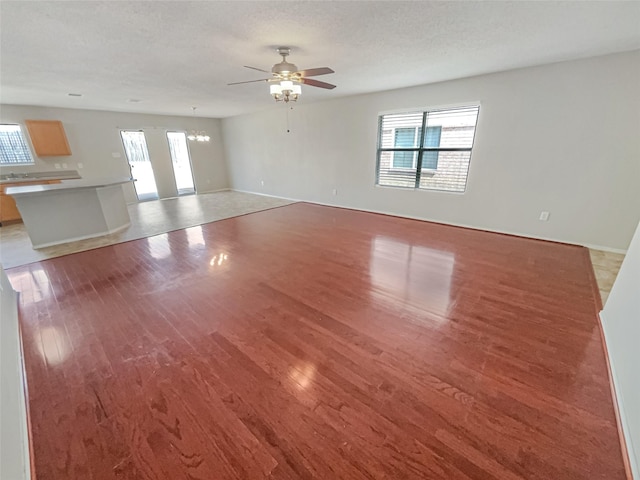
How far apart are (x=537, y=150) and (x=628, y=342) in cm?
315

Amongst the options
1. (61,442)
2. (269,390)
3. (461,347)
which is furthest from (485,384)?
(61,442)

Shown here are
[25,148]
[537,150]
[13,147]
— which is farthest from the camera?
[25,148]

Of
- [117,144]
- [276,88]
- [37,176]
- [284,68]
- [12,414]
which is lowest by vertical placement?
[12,414]

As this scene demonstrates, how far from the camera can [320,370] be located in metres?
1.69

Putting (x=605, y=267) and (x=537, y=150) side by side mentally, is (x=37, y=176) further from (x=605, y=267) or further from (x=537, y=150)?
(x=605, y=267)

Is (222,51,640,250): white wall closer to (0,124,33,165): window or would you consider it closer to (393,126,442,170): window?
(393,126,442,170): window

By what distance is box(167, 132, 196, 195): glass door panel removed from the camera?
25.9 feet

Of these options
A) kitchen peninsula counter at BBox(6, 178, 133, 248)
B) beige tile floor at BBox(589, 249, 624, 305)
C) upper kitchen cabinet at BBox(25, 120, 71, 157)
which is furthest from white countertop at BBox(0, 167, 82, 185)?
beige tile floor at BBox(589, 249, 624, 305)

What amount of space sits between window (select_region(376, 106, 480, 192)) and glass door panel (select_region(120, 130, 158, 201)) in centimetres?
645

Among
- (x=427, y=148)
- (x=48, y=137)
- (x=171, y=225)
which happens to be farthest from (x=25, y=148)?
(x=427, y=148)

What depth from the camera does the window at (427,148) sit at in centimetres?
430

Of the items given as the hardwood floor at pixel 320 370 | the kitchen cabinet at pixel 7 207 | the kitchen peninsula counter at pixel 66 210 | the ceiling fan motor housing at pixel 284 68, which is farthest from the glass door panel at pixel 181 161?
the ceiling fan motor housing at pixel 284 68

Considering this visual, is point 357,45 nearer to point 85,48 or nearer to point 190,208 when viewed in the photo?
point 85,48

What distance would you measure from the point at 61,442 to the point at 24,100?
21.7 feet
